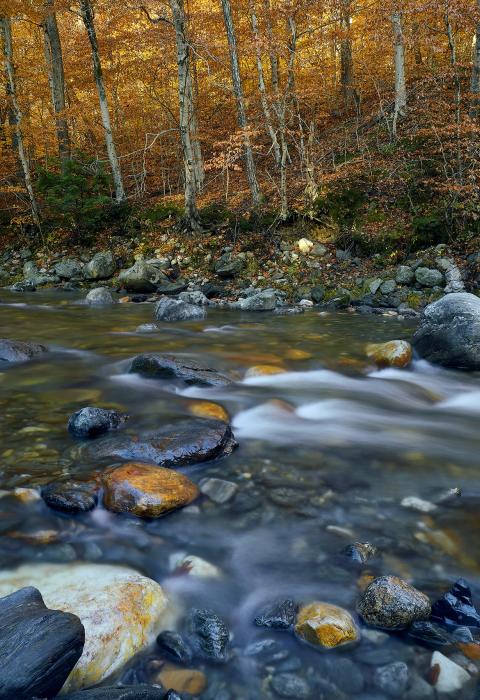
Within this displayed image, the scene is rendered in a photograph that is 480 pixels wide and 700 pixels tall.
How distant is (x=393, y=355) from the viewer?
264 inches

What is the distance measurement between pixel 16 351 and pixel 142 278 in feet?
20.3

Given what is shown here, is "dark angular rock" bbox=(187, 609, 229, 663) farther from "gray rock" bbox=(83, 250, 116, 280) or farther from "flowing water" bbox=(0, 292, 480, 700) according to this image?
"gray rock" bbox=(83, 250, 116, 280)

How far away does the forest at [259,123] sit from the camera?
12.1 meters

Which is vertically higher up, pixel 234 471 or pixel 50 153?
pixel 50 153

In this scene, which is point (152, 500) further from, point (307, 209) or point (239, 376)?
point (307, 209)

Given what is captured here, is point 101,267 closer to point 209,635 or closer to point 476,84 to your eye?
point 476,84

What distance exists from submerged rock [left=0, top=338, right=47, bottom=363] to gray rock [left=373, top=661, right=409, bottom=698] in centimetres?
579

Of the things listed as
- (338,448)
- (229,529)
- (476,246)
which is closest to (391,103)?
(476,246)

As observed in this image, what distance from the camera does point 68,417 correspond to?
15.1ft

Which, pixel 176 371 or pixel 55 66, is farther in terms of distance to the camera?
pixel 55 66

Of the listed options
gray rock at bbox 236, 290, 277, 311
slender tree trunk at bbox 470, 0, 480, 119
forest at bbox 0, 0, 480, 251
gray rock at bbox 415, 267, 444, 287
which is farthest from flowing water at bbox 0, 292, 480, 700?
slender tree trunk at bbox 470, 0, 480, 119

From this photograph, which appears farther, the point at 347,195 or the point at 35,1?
the point at 35,1

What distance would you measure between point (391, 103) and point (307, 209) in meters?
7.37

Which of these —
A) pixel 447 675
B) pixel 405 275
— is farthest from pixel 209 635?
pixel 405 275
